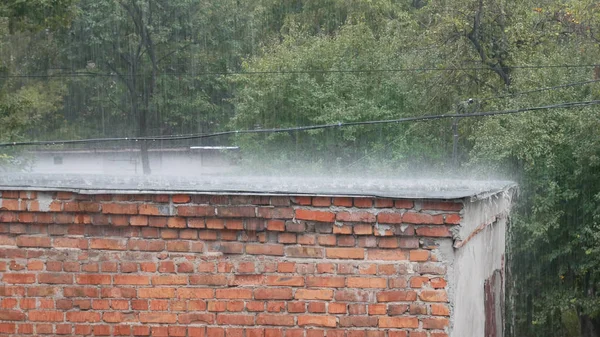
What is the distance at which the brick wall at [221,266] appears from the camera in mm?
4496

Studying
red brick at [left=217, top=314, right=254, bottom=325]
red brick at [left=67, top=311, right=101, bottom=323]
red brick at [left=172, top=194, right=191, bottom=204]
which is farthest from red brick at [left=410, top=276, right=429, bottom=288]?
red brick at [left=67, top=311, right=101, bottom=323]

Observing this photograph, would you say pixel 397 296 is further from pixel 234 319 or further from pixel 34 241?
pixel 34 241

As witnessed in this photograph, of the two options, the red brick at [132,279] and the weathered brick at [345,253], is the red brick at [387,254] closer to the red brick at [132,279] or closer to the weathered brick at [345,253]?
the weathered brick at [345,253]

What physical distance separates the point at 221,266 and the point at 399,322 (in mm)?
1043

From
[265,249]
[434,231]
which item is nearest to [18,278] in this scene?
[265,249]

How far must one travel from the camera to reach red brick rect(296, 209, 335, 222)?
4508mm

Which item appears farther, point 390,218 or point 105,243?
point 105,243

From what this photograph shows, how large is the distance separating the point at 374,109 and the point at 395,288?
21715 mm

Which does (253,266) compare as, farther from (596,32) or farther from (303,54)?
(303,54)

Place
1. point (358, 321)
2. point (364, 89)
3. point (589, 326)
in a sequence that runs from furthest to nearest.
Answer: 1. point (364, 89)
2. point (589, 326)
3. point (358, 321)

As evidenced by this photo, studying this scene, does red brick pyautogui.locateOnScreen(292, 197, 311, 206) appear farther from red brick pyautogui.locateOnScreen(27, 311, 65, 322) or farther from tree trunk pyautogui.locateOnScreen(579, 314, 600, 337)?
tree trunk pyautogui.locateOnScreen(579, 314, 600, 337)

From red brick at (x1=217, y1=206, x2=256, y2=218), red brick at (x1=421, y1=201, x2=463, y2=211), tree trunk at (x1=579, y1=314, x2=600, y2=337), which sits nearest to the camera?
red brick at (x1=421, y1=201, x2=463, y2=211)

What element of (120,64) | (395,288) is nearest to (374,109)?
(120,64)

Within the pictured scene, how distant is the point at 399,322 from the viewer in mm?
4516
